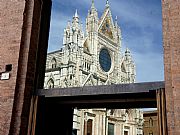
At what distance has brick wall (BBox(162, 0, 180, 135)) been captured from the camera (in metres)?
5.26

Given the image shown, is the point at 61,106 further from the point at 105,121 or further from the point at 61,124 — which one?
the point at 105,121

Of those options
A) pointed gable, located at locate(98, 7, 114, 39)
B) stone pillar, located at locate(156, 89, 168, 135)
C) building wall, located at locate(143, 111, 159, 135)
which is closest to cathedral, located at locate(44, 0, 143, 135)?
pointed gable, located at locate(98, 7, 114, 39)

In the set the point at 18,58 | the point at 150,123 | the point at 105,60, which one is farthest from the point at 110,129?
the point at 18,58

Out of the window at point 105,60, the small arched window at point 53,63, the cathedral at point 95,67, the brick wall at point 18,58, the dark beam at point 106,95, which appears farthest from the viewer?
the window at point 105,60

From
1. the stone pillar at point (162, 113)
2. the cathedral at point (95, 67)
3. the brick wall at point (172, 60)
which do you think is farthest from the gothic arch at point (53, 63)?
the stone pillar at point (162, 113)

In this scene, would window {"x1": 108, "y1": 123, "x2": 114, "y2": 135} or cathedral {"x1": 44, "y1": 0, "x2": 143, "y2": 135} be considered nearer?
cathedral {"x1": 44, "y1": 0, "x2": 143, "y2": 135}

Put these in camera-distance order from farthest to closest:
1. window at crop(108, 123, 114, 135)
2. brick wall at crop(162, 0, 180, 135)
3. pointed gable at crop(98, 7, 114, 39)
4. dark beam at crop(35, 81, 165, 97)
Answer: pointed gable at crop(98, 7, 114, 39), window at crop(108, 123, 114, 135), dark beam at crop(35, 81, 165, 97), brick wall at crop(162, 0, 180, 135)

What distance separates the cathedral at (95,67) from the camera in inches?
1299

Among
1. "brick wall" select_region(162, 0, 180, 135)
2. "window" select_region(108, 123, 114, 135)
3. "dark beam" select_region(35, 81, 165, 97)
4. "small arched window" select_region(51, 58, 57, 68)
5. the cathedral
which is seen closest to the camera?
"brick wall" select_region(162, 0, 180, 135)

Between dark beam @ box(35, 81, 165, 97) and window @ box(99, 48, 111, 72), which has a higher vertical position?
window @ box(99, 48, 111, 72)

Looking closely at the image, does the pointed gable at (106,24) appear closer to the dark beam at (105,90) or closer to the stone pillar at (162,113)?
the dark beam at (105,90)

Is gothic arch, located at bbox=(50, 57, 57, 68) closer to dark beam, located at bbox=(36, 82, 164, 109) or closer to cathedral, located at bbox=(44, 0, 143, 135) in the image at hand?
cathedral, located at bbox=(44, 0, 143, 135)

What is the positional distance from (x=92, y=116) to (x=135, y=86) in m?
28.4

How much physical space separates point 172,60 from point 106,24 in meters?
38.0
